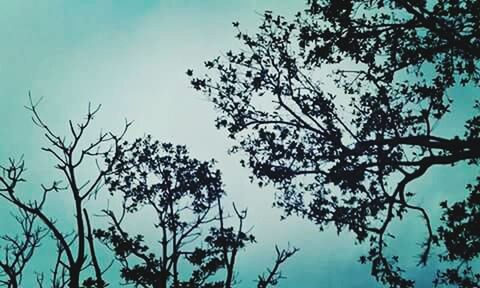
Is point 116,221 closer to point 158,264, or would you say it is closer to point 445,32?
point 158,264

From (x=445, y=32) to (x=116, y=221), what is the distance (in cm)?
1378

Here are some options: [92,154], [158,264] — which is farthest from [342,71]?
[158,264]

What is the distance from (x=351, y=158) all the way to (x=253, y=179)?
269 cm

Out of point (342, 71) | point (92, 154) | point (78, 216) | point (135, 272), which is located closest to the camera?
point (78, 216)

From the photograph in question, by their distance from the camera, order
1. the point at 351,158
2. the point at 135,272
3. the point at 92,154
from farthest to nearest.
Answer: the point at 135,272
the point at 351,158
the point at 92,154

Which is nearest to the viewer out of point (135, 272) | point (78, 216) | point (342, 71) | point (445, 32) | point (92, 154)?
point (445, 32)

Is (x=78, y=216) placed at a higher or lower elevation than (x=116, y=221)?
lower

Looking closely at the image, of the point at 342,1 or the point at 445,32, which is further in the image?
the point at 342,1

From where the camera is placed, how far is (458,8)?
7.55m

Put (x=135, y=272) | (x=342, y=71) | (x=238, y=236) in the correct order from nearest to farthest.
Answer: (x=342, y=71) → (x=135, y=272) → (x=238, y=236)

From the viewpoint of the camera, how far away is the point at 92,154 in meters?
8.50

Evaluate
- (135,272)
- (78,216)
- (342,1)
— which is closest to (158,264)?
(135,272)

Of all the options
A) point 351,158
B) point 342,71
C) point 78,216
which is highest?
point 342,71

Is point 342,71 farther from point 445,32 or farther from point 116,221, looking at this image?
point 116,221
